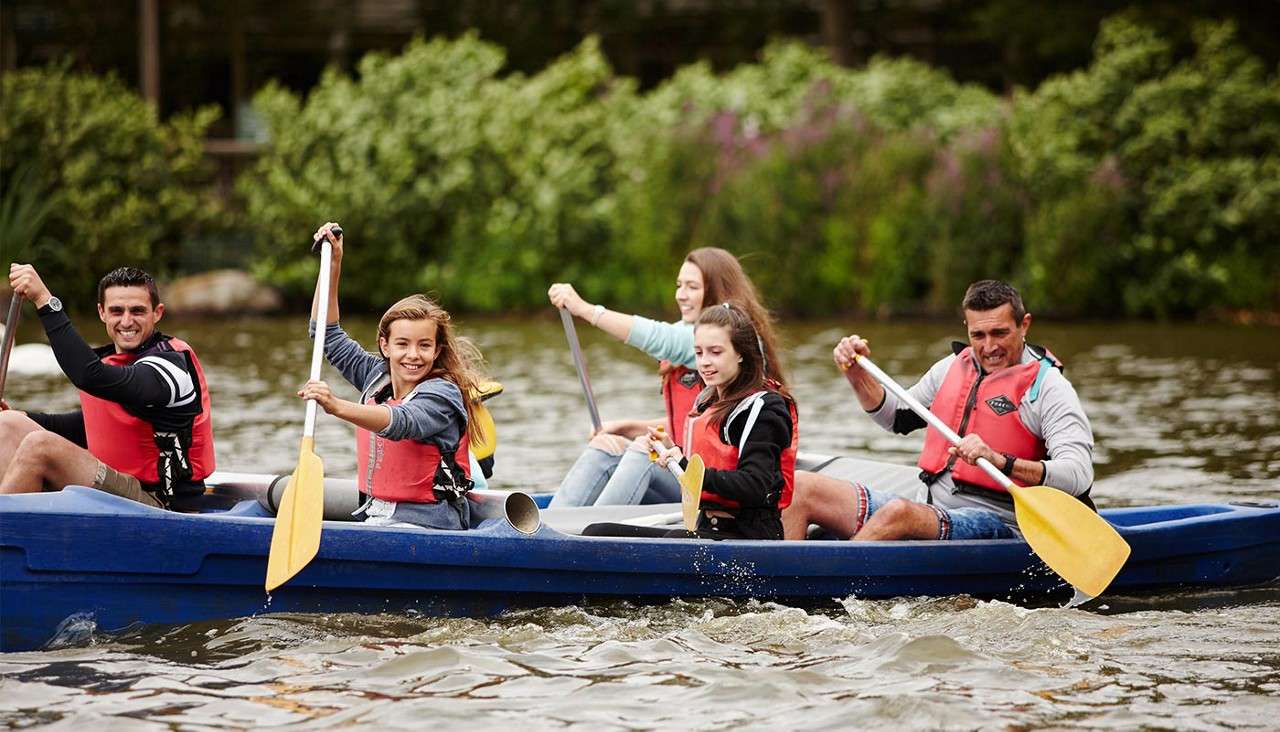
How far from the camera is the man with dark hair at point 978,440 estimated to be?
17.6 ft

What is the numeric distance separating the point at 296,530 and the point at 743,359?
144 centimetres

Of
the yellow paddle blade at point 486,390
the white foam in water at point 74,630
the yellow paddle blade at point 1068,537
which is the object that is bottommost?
the white foam in water at point 74,630

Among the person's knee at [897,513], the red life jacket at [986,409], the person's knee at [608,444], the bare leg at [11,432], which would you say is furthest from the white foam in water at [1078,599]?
the bare leg at [11,432]

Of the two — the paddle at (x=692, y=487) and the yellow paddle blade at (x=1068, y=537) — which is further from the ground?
the paddle at (x=692, y=487)

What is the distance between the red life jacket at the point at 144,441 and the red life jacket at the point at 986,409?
2341mm

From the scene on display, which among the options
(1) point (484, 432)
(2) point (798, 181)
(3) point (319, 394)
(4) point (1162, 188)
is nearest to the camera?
(3) point (319, 394)

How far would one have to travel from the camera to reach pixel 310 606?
16.6ft

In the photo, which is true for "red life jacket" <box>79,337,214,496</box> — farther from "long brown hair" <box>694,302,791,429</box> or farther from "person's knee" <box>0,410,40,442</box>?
"long brown hair" <box>694,302,791,429</box>

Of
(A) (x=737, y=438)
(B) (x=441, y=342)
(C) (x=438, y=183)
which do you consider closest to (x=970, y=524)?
(A) (x=737, y=438)

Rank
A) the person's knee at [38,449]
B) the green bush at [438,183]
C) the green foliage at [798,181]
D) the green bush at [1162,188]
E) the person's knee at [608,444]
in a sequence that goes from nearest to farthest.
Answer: the person's knee at [38,449] → the person's knee at [608,444] → the green bush at [1162,188] → the green foliage at [798,181] → the green bush at [438,183]

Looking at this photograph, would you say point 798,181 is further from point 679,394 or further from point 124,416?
point 124,416

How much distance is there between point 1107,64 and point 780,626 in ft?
43.1

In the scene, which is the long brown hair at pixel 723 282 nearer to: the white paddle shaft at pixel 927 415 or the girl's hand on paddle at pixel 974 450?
the white paddle shaft at pixel 927 415

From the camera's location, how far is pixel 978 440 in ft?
17.5
